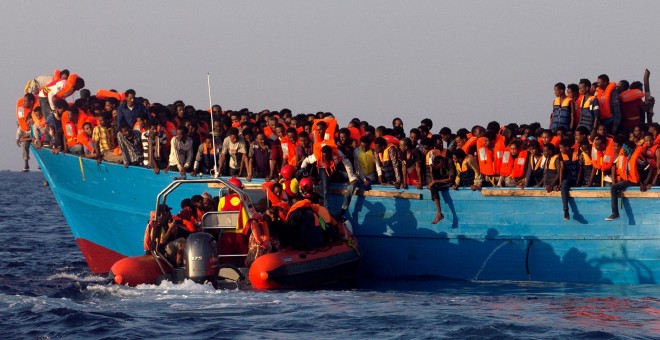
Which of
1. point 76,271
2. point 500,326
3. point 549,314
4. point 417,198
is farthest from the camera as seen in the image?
point 76,271

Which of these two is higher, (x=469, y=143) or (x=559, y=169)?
(x=469, y=143)

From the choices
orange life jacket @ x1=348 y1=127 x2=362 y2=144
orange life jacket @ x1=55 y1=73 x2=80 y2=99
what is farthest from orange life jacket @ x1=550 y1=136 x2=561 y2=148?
orange life jacket @ x1=55 y1=73 x2=80 y2=99

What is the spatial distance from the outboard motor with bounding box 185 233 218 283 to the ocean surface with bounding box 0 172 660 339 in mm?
270

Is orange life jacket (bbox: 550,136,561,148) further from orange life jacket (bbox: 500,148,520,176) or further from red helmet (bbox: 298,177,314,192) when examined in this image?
red helmet (bbox: 298,177,314,192)

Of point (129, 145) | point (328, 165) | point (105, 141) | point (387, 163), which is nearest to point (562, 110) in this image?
point (387, 163)

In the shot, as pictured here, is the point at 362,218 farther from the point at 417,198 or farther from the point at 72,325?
the point at 72,325

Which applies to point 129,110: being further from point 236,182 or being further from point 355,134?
point 355,134

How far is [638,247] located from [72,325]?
1048 centimetres

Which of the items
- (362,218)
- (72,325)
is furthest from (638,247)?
(72,325)

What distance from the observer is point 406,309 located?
1739 cm

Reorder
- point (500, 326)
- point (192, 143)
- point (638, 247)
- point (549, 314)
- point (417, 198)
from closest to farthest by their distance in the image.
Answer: point (500, 326)
point (549, 314)
point (638, 247)
point (417, 198)
point (192, 143)

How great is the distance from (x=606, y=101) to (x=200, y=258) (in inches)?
354

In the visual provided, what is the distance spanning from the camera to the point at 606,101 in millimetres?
22719

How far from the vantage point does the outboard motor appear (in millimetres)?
19234
